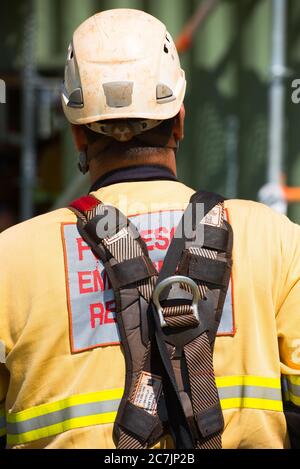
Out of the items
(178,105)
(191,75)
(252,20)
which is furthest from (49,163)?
(178,105)

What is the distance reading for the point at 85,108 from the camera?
2529 millimetres

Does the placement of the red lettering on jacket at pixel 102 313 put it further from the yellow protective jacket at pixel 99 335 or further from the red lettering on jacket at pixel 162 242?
the red lettering on jacket at pixel 162 242

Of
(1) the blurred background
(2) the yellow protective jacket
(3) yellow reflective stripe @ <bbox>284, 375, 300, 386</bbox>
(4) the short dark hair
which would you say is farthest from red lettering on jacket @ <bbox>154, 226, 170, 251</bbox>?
(1) the blurred background

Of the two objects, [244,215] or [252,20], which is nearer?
[244,215]

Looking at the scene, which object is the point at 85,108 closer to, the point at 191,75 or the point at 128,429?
the point at 128,429


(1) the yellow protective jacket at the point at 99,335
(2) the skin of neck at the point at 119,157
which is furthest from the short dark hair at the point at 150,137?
(1) the yellow protective jacket at the point at 99,335

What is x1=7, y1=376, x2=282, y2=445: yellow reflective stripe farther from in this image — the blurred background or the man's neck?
the blurred background

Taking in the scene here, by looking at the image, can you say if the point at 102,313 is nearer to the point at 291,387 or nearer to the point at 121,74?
the point at 291,387

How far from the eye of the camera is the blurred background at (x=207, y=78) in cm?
657

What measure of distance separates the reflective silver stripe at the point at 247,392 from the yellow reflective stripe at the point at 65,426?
0.28 m

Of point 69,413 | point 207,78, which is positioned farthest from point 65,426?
point 207,78

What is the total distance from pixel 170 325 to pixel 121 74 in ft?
2.25
